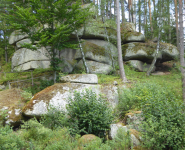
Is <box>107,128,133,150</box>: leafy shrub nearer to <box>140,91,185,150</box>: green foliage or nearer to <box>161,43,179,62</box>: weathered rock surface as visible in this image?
<box>140,91,185,150</box>: green foliage

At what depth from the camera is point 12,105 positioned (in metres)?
7.80

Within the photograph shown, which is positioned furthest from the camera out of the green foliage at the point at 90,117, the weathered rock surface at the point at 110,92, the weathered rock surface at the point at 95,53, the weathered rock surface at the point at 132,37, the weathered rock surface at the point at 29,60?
the weathered rock surface at the point at 132,37

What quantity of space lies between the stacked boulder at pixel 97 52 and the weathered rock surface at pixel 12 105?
5.10 metres

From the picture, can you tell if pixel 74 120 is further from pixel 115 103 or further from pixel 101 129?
pixel 115 103

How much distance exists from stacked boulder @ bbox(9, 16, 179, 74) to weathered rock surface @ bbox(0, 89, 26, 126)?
201 inches

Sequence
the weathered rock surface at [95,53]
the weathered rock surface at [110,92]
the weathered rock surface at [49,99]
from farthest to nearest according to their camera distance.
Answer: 1. the weathered rock surface at [95,53]
2. the weathered rock surface at [110,92]
3. the weathered rock surface at [49,99]

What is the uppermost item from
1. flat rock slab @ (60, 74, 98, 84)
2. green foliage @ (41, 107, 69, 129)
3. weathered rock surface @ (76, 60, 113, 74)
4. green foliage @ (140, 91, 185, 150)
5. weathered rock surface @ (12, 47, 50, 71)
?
weathered rock surface @ (12, 47, 50, 71)

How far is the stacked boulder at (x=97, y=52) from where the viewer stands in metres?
13.6

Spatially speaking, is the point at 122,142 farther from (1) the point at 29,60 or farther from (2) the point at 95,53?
(1) the point at 29,60

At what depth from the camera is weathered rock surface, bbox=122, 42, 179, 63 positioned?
15.6 meters

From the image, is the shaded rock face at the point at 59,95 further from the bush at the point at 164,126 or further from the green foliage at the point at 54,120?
the bush at the point at 164,126

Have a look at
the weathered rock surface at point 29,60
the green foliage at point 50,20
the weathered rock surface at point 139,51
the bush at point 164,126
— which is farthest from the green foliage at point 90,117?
the weathered rock surface at point 139,51

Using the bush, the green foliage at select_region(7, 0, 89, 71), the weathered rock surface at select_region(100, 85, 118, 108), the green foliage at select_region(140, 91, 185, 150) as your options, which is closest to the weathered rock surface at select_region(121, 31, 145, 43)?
the green foliage at select_region(7, 0, 89, 71)

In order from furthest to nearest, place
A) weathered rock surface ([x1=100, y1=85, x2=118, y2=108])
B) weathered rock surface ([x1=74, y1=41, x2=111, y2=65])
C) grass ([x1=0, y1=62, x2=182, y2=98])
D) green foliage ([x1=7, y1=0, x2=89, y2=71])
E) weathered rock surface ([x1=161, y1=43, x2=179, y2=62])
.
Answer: weathered rock surface ([x1=161, y1=43, x2=179, y2=62]), weathered rock surface ([x1=74, y1=41, x2=111, y2=65]), grass ([x1=0, y1=62, x2=182, y2=98]), green foliage ([x1=7, y1=0, x2=89, y2=71]), weathered rock surface ([x1=100, y1=85, x2=118, y2=108])
